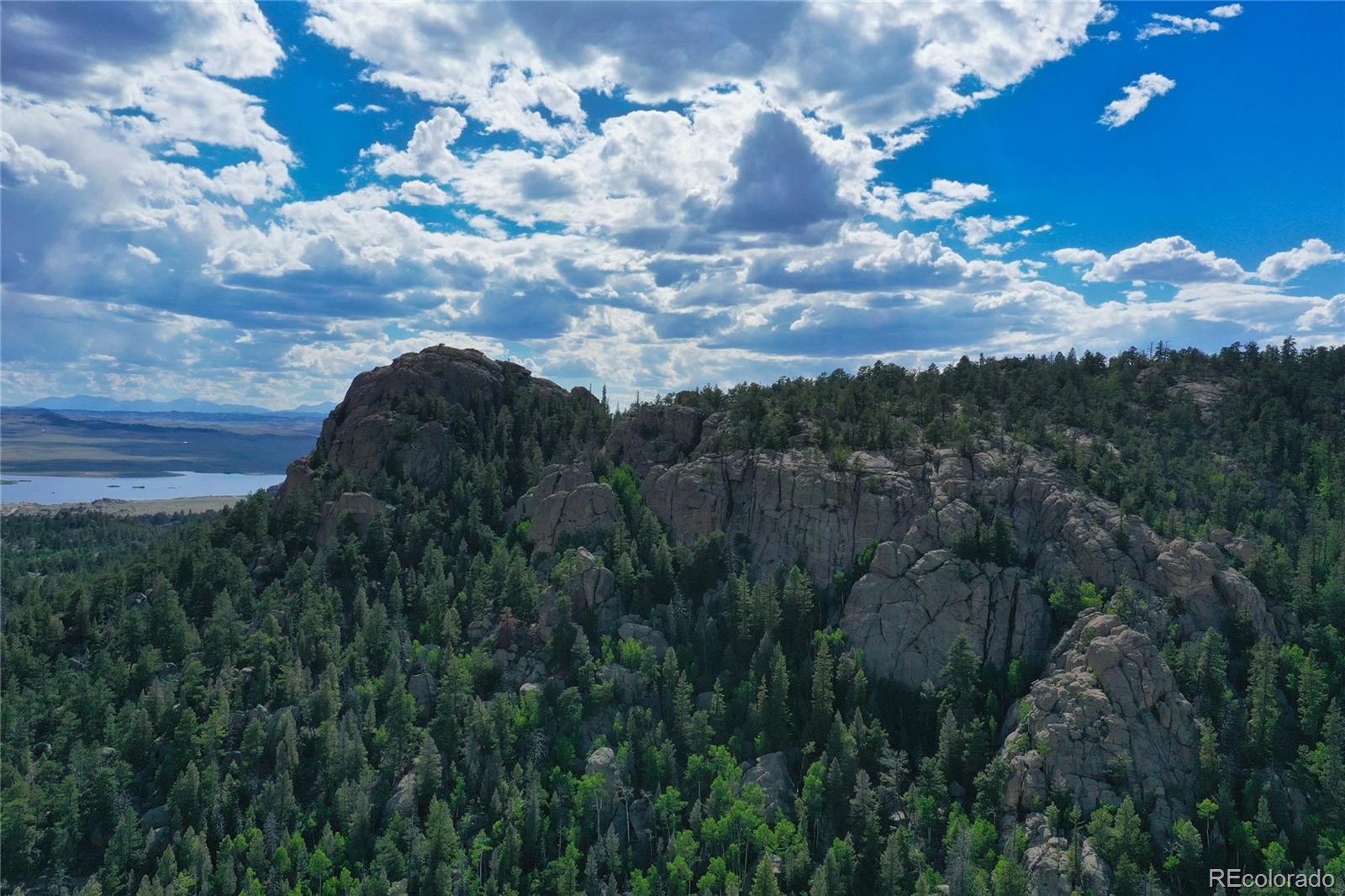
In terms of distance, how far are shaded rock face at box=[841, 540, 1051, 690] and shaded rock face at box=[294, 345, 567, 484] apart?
90.3m

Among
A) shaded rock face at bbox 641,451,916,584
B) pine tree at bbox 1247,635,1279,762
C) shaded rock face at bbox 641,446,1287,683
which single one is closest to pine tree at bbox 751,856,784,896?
shaded rock face at bbox 641,446,1287,683

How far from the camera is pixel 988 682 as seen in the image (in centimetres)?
11525

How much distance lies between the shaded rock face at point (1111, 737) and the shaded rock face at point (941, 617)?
12.9 meters

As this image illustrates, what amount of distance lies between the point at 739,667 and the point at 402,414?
91095 millimetres

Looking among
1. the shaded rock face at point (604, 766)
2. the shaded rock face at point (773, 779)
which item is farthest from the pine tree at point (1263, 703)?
the shaded rock face at point (604, 766)

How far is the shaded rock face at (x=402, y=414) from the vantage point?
167750 mm

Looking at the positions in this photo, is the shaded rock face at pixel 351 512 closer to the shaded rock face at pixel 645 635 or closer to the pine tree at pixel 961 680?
the shaded rock face at pixel 645 635

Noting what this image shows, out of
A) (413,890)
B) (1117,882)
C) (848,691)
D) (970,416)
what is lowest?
(413,890)

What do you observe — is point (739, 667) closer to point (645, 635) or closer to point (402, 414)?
point (645, 635)

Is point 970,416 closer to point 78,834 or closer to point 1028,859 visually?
point 1028,859

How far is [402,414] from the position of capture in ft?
576

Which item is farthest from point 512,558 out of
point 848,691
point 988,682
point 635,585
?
point 988,682

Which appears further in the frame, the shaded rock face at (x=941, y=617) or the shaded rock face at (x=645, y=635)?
the shaded rock face at (x=645, y=635)

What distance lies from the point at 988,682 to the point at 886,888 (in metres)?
33.2
